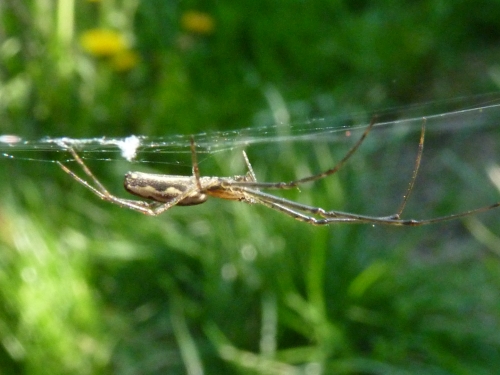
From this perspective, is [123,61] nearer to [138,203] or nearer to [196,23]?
[196,23]

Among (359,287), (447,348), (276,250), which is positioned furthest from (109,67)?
(447,348)

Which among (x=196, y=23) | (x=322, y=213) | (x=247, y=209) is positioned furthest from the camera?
(x=196, y=23)

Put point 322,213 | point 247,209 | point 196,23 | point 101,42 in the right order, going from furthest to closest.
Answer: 1. point 196,23
2. point 101,42
3. point 247,209
4. point 322,213

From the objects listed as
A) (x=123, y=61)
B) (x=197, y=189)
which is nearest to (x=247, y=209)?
(x=123, y=61)

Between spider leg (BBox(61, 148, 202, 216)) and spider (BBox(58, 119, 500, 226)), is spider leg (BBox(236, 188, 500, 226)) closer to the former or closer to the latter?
spider (BBox(58, 119, 500, 226))

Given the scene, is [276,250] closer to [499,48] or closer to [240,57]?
[240,57]

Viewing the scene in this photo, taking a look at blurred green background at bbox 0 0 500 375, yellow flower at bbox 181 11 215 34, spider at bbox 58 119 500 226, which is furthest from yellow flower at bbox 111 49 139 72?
spider at bbox 58 119 500 226
